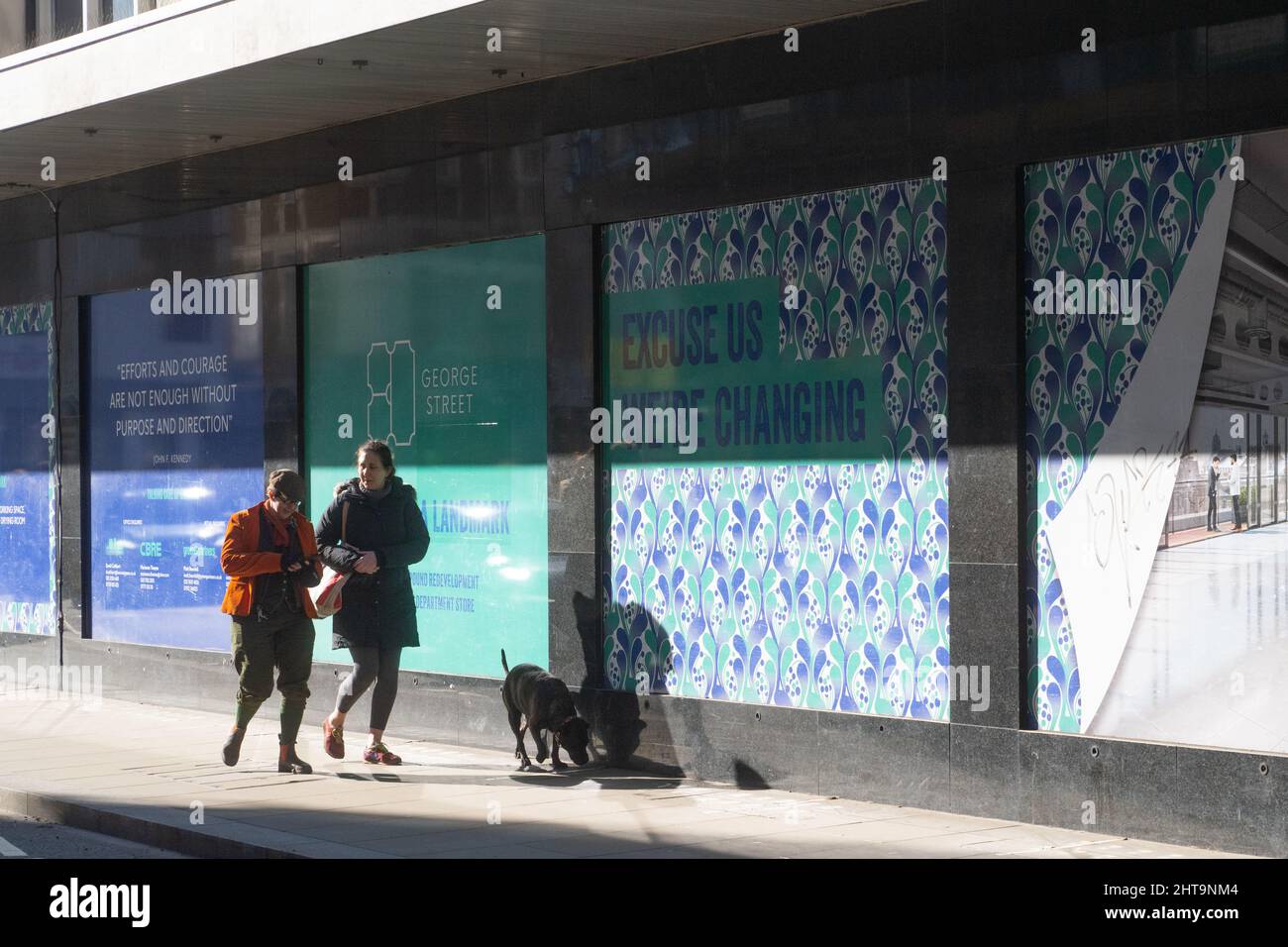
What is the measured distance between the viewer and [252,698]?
1047 centimetres

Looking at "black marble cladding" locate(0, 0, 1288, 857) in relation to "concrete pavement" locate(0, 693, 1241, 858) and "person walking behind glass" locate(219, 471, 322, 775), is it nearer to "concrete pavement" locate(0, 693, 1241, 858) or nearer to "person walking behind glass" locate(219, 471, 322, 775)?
"concrete pavement" locate(0, 693, 1241, 858)

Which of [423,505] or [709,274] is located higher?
[709,274]

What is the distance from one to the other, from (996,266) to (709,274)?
2064 millimetres

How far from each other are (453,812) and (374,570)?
1909mm

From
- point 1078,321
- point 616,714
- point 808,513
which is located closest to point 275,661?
point 616,714

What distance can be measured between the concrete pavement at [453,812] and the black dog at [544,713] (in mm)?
151

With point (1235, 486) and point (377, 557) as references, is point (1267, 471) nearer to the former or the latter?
point (1235, 486)

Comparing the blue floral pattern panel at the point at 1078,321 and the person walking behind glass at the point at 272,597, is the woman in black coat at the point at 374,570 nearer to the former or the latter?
the person walking behind glass at the point at 272,597

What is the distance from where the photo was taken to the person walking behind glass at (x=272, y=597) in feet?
33.7

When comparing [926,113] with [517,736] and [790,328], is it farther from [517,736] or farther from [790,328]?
[517,736]

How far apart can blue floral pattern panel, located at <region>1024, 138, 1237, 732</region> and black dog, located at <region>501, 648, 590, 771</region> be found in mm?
2832

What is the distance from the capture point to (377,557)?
1067 centimetres

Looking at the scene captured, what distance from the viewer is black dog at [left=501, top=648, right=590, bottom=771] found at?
10.4 metres
